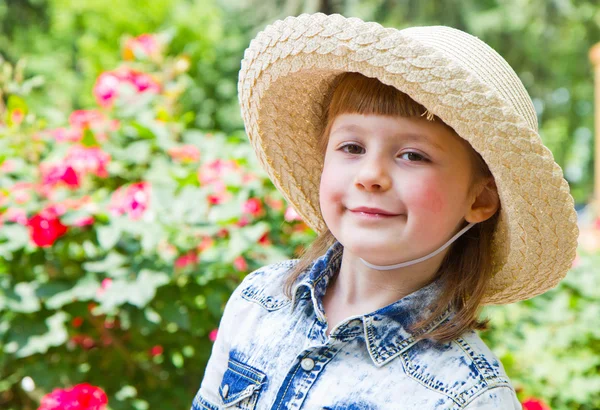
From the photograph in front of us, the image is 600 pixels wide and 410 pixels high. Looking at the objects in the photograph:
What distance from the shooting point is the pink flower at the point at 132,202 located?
7.79ft

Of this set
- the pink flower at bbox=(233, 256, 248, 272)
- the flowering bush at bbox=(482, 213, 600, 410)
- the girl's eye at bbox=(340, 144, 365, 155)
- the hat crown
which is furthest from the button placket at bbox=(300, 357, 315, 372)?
the flowering bush at bbox=(482, 213, 600, 410)

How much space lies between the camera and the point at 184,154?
9.34ft

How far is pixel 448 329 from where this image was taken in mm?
1226

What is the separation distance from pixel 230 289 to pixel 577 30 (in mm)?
17030

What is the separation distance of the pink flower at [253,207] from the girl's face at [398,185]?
1288mm

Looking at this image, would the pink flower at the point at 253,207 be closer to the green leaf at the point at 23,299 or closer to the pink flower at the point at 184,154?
the pink flower at the point at 184,154

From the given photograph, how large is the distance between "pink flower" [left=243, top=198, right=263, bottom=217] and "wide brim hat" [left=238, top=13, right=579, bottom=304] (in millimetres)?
973

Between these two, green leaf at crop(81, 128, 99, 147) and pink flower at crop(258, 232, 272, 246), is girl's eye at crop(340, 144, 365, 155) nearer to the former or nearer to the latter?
pink flower at crop(258, 232, 272, 246)

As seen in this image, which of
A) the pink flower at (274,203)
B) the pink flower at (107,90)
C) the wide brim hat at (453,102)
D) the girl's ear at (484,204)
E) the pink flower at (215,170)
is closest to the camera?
the wide brim hat at (453,102)

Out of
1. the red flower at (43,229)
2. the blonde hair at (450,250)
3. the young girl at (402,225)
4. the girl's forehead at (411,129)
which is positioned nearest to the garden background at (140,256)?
the red flower at (43,229)

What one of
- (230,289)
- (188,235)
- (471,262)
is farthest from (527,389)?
(471,262)

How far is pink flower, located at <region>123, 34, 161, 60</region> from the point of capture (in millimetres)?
3594

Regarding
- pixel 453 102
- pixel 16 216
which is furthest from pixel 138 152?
pixel 453 102

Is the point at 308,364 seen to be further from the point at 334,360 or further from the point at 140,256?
the point at 140,256
